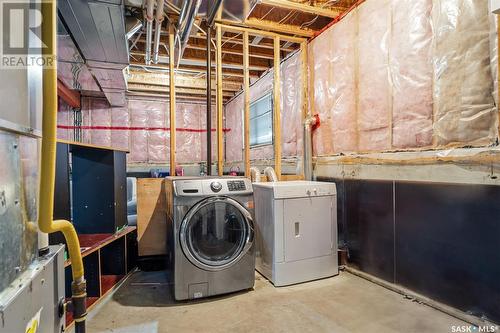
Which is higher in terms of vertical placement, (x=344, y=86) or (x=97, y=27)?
(x=97, y=27)

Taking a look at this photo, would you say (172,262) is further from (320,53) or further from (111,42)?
(320,53)

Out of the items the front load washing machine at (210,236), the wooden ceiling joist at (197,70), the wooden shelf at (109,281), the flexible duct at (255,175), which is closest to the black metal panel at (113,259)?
the wooden shelf at (109,281)

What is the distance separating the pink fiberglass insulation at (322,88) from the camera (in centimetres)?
312

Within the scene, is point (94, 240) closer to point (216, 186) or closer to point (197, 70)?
point (216, 186)

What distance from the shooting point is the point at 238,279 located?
2.27 m

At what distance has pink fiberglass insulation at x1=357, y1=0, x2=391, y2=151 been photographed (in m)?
2.43

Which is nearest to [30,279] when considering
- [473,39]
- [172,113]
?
[172,113]

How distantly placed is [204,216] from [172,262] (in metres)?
0.43

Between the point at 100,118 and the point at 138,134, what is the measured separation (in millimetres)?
754

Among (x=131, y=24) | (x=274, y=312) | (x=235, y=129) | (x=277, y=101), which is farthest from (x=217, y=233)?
(x=235, y=129)

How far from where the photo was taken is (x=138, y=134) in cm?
561

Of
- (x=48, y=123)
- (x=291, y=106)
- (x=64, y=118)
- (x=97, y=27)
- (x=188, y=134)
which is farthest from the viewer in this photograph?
(x=188, y=134)

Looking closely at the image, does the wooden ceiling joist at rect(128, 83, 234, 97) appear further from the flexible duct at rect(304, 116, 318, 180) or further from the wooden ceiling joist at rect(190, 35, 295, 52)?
the flexible duct at rect(304, 116, 318, 180)

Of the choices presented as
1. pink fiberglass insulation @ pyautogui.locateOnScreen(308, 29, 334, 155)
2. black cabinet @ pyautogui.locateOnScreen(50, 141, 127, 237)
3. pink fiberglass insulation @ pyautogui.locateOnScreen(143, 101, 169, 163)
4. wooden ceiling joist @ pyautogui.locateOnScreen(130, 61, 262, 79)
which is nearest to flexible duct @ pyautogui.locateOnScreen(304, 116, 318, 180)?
pink fiberglass insulation @ pyautogui.locateOnScreen(308, 29, 334, 155)
